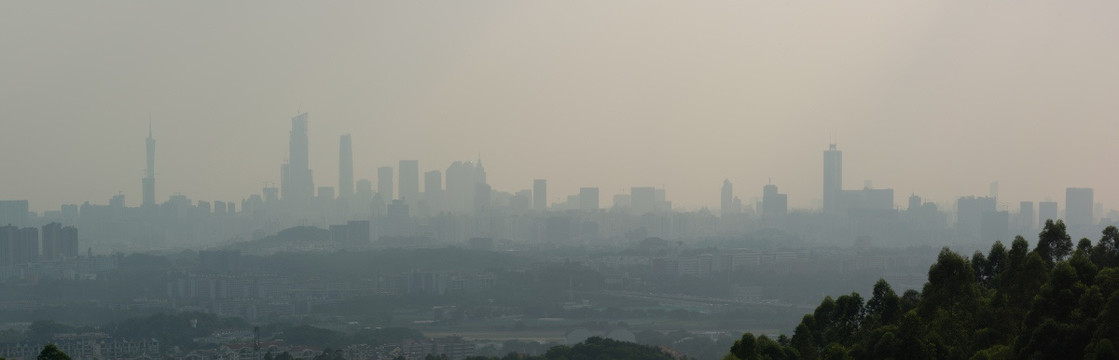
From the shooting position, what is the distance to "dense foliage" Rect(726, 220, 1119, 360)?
329 inches

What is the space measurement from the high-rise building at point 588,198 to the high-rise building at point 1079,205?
32645 millimetres

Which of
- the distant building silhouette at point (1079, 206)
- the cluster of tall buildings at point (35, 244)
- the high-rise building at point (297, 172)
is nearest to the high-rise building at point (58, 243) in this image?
the cluster of tall buildings at point (35, 244)

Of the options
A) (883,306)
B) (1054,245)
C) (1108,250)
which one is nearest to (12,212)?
(883,306)

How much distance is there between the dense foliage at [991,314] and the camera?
8359 millimetres

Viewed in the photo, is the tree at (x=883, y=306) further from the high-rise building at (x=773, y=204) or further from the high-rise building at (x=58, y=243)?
the high-rise building at (x=773, y=204)

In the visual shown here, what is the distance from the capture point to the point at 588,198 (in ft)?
295

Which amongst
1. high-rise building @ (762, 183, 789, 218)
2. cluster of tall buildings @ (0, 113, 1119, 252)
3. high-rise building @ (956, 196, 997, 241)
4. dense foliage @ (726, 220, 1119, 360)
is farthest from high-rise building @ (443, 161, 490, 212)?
dense foliage @ (726, 220, 1119, 360)

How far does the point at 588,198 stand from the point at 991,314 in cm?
7962

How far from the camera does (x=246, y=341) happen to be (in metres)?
31.4

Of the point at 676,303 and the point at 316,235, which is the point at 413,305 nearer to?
the point at 676,303

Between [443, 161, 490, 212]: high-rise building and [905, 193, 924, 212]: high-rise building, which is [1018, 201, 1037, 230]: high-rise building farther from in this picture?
[443, 161, 490, 212]: high-rise building

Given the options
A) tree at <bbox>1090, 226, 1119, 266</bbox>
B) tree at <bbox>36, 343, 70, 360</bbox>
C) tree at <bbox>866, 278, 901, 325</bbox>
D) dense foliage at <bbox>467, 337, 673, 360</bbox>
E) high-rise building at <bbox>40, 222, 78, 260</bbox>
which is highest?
tree at <bbox>1090, 226, 1119, 266</bbox>

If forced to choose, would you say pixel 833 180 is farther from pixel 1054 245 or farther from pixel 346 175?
pixel 1054 245

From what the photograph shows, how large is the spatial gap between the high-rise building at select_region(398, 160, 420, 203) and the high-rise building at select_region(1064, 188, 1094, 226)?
40.7 m
